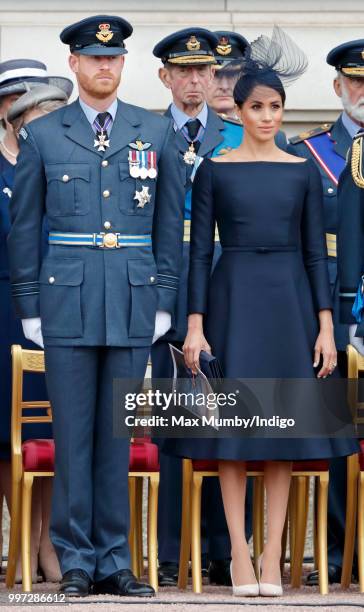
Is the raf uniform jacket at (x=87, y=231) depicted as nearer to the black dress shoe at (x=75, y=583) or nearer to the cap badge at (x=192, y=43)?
the black dress shoe at (x=75, y=583)

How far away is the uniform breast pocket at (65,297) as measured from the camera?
8500 millimetres

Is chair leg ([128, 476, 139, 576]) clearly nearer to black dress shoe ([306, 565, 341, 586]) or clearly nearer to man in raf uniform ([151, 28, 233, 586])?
man in raf uniform ([151, 28, 233, 586])

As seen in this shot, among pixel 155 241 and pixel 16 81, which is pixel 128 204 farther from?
pixel 16 81

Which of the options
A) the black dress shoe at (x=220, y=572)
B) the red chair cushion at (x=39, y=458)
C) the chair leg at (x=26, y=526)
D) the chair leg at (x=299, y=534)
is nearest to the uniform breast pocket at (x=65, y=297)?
the red chair cushion at (x=39, y=458)

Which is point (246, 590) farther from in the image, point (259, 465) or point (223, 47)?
point (223, 47)

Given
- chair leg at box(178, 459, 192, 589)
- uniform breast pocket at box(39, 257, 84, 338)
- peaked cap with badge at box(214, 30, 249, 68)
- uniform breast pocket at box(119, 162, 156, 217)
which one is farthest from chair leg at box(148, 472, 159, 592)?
peaked cap with badge at box(214, 30, 249, 68)

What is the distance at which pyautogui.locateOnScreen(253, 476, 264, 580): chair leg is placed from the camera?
31.1 ft

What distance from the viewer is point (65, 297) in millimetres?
8508

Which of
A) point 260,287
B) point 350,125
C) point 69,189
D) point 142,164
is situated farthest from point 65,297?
point 350,125

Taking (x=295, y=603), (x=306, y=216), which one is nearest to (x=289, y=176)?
(x=306, y=216)

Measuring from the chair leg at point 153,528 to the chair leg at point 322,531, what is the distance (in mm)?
592

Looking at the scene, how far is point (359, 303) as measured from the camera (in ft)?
28.8

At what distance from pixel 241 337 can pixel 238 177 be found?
0.57 m

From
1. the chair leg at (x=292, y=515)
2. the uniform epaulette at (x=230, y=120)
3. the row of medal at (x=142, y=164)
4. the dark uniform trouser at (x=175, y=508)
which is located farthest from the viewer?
the uniform epaulette at (x=230, y=120)
